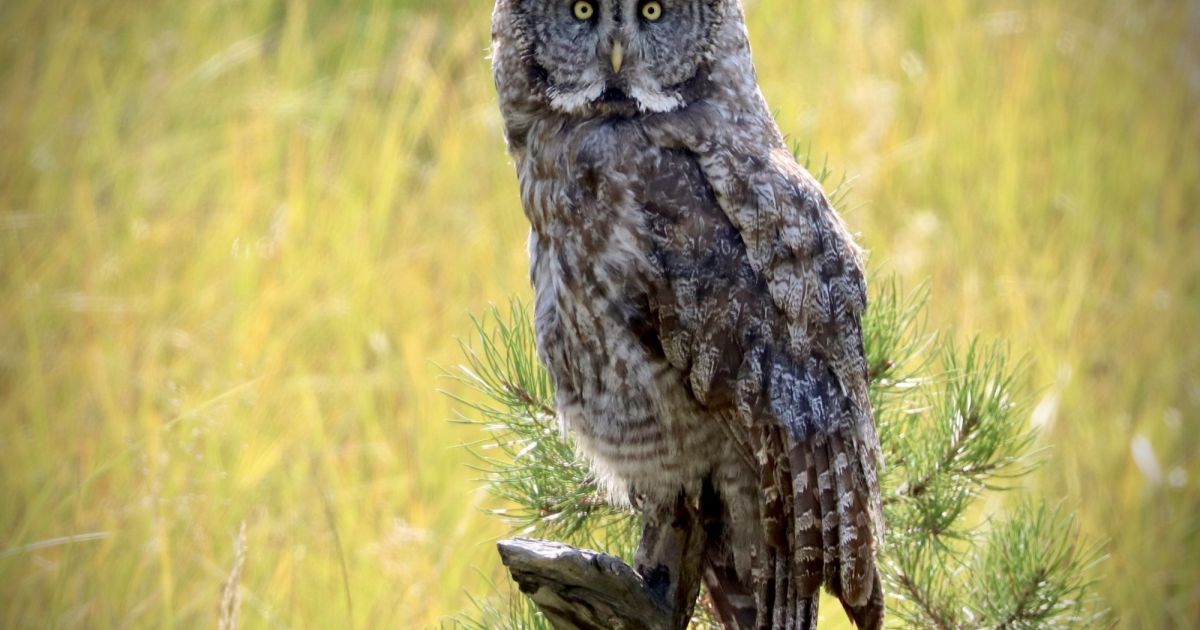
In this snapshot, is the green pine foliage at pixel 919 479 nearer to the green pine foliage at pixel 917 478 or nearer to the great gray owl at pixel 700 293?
the green pine foliage at pixel 917 478

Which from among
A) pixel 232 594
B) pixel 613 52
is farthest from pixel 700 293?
pixel 232 594

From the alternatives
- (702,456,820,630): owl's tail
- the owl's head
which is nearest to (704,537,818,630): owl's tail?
(702,456,820,630): owl's tail

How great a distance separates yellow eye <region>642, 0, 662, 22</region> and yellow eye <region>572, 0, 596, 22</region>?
85mm

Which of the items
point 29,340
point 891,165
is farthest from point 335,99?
point 891,165

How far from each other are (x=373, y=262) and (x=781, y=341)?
215cm

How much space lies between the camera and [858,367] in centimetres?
201

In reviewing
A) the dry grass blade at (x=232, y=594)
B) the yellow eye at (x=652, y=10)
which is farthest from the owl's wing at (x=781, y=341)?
the dry grass blade at (x=232, y=594)

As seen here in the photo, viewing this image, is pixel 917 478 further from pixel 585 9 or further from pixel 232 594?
pixel 232 594

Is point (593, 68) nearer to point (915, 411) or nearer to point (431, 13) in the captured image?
point (915, 411)

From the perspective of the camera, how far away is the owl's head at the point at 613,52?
206cm

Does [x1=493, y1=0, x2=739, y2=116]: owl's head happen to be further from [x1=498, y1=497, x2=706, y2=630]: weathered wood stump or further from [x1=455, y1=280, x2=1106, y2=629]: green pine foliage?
[x1=498, y1=497, x2=706, y2=630]: weathered wood stump

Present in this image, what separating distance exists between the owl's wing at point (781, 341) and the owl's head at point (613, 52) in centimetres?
14

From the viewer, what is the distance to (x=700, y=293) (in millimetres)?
1979

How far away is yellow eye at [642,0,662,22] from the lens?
2070 mm
